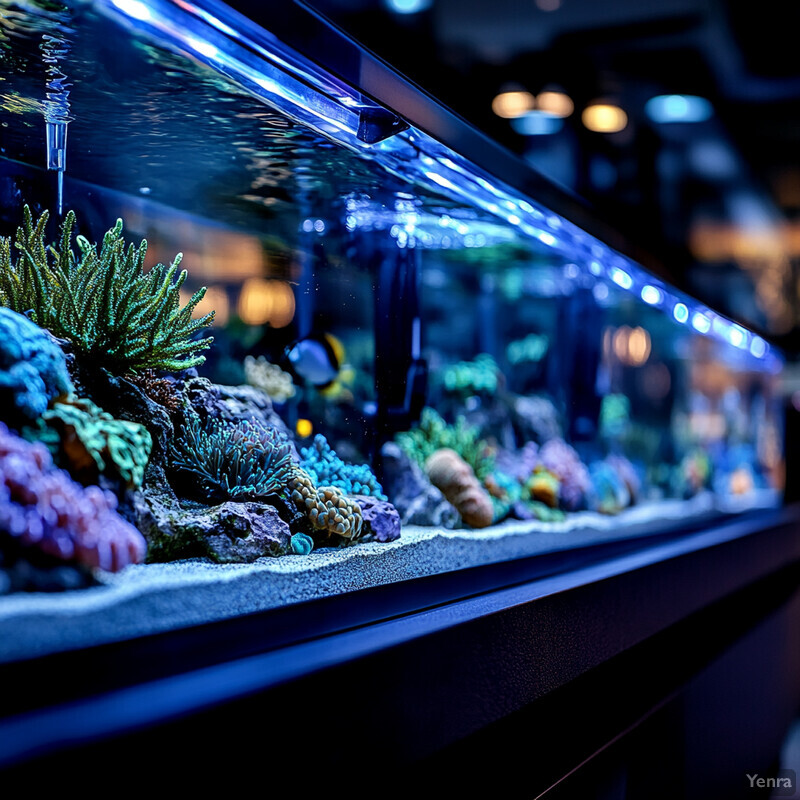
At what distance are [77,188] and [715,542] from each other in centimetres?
238

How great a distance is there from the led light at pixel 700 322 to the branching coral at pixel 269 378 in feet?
7.53

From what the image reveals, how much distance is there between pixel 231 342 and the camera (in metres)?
1.61

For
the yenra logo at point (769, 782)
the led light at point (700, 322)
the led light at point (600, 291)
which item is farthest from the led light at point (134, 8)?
the yenra logo at point (769, 782)

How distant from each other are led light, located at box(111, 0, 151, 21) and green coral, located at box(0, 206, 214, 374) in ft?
1.40

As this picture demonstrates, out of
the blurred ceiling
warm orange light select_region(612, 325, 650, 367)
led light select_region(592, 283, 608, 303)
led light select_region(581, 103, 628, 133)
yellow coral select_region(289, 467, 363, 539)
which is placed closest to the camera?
yellow coral select_region(289, 467, 363, 539)

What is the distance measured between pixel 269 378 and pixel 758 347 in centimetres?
346

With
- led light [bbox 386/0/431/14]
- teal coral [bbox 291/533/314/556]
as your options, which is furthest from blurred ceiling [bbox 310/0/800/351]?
teal coral [bbox 291/533/314/556]

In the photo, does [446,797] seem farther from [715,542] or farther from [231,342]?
[715,542]

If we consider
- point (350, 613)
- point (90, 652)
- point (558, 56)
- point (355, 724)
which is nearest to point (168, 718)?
point (90, 652)

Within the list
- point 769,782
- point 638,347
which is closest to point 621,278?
point 638,347

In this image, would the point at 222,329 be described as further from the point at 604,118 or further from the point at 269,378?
the point at 604,118

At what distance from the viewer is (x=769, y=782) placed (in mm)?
3068

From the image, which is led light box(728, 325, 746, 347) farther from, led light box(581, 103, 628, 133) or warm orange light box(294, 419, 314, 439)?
warm orange light box(294, 419, 314, 439)

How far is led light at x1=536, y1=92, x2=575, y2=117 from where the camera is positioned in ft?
12.7
